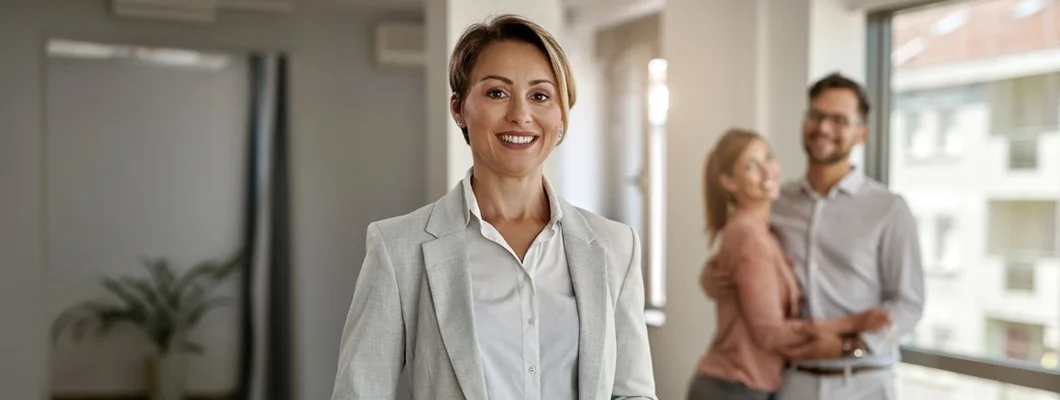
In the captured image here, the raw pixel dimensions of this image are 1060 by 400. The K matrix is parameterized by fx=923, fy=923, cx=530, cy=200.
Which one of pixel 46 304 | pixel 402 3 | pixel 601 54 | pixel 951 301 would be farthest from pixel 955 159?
pixel 46 304

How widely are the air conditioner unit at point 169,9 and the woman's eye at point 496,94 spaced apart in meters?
3.04

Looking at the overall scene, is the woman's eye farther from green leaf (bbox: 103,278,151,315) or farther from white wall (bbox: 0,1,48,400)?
green leaf (bbox: 103,278,151,315)

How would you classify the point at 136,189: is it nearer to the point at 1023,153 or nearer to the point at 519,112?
the point at 1023,153

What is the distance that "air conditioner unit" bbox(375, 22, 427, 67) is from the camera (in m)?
3.99

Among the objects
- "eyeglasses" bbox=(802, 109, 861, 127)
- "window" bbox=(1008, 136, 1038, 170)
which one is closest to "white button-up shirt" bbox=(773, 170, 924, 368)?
"eyeglasses" bbox=(802, 109, 861, 127)

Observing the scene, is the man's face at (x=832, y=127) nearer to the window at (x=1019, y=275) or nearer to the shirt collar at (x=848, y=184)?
the shirt collar at (x=848, y=184)

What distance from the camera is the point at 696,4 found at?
8.90 feet

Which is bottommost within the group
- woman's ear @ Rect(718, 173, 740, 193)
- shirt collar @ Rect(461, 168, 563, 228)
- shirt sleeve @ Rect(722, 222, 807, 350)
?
shirt sleeve @ Rect(722, 222, 807, 350)

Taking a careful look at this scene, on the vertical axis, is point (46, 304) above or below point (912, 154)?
below

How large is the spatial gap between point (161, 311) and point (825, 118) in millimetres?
3313

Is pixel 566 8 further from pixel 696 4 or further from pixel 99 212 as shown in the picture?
pixel 99 212

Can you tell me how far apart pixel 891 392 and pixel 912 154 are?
0.73 metres

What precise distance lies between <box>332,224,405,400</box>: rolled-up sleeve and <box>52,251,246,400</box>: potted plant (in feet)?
12.1

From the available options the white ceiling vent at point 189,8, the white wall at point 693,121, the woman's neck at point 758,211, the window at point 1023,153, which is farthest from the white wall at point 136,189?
the window at point 1023,153
